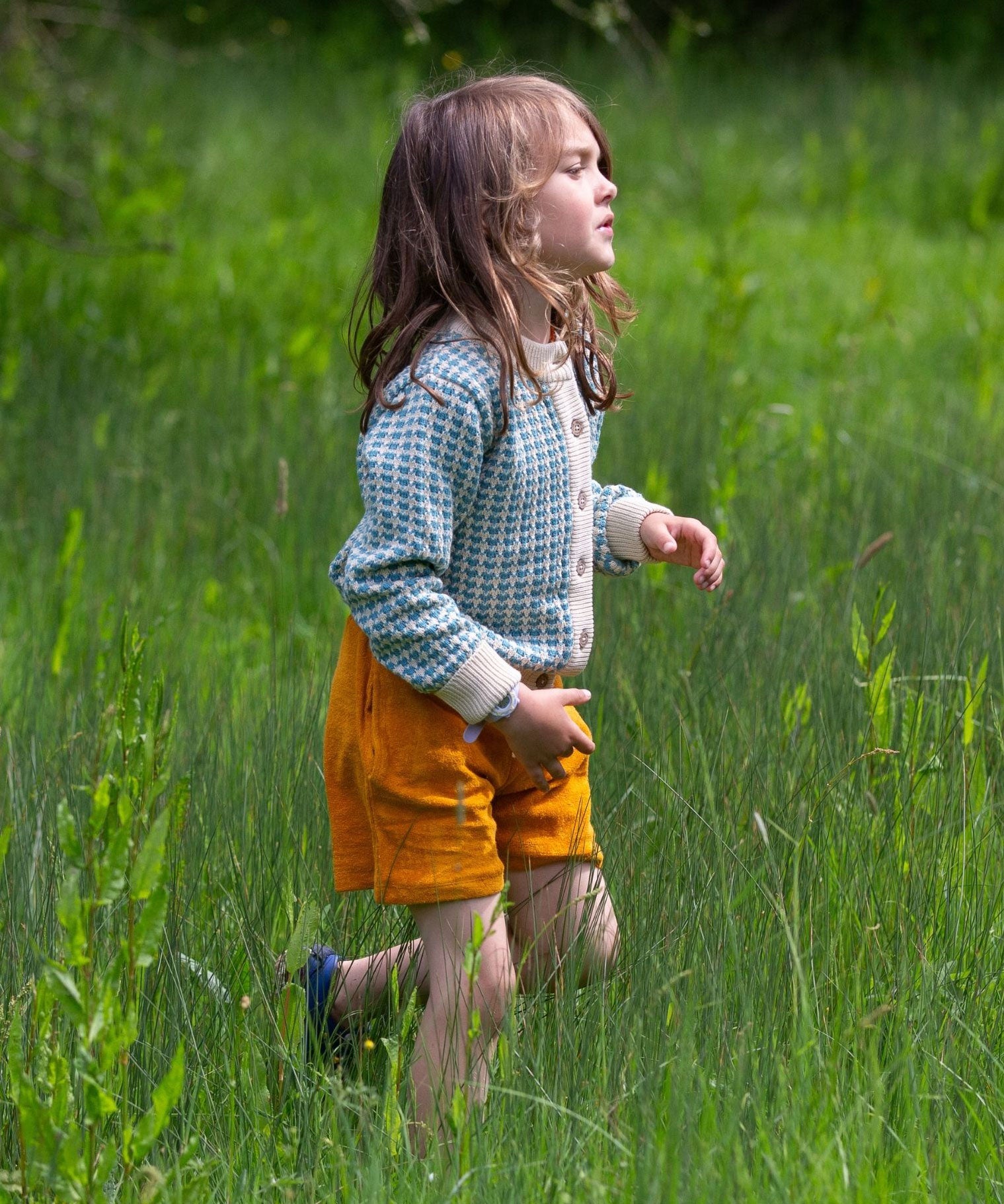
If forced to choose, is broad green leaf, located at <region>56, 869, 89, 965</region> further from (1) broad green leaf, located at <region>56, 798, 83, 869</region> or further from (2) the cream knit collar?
(2) the cream knit collar

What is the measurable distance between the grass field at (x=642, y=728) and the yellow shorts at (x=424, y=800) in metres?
0.12

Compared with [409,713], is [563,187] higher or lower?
higher

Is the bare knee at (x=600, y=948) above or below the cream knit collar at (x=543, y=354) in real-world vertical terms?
below

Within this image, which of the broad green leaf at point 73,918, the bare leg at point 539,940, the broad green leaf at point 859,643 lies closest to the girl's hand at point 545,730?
the bare leg at point 539,940

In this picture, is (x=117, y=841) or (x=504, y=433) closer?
(x=117, y=841)

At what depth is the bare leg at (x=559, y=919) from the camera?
6.21ft

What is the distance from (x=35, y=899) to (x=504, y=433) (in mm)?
867

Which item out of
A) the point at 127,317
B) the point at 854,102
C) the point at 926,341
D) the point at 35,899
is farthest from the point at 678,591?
the point at 854,102

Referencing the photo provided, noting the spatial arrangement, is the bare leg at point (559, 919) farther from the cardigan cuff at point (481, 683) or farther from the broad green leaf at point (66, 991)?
the broad green leaf at point (66, 991)

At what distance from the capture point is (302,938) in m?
1.66

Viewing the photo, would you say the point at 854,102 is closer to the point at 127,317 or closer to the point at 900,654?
the point at 127,317

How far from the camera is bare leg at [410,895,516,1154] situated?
1819 millimetres

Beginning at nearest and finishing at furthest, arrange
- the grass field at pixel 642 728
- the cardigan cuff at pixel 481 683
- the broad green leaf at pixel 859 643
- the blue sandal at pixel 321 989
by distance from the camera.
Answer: the grass field at pixel 642 728, the cardigan cuff at pixel 481 683, the blue sandal at pixel 321 989, the broad green leaf at pixel 859 643

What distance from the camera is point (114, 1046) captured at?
1338mm
